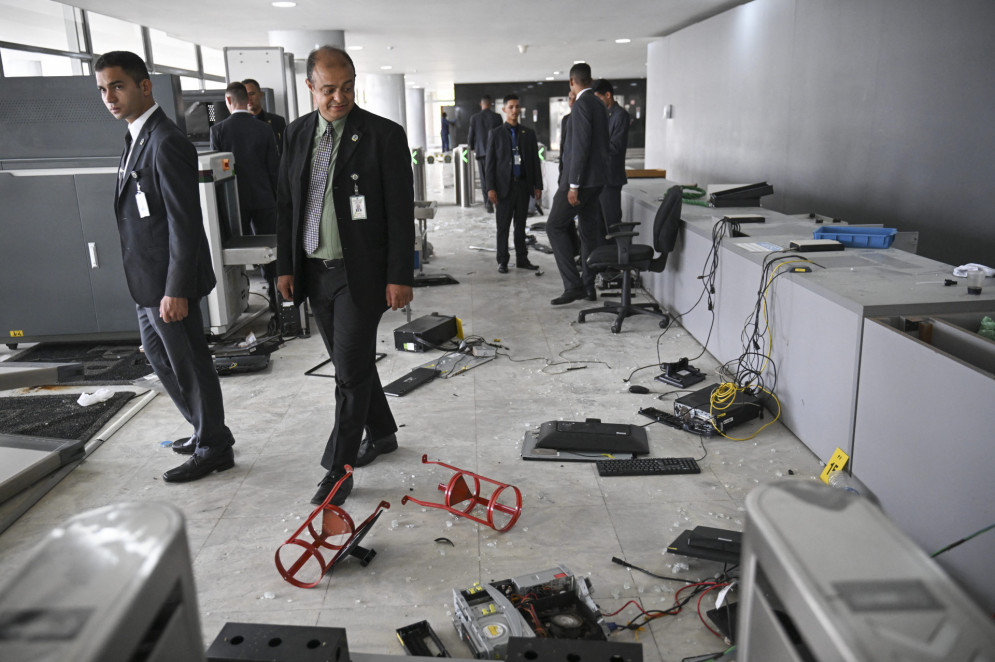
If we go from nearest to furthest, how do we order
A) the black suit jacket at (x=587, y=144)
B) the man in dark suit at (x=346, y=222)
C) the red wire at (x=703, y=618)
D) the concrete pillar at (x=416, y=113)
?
1. the red wire at (x=703, y=618)
2. the man in dark suit at (x=346, y=222)
3. the black suit jacket at (x=587, y=144)
4. the concrete pillar at (x=416, y=113)

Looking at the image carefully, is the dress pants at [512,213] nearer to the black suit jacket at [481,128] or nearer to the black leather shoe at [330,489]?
the black suit jacket at [481,128]

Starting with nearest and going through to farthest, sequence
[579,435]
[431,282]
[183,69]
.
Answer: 1. [579,435]
2. [431,282]
3. [183,69]

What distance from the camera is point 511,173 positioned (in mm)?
6746

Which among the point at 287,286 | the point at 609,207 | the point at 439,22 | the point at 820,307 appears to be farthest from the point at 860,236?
the point at 439,22

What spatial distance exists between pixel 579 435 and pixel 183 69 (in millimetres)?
9565

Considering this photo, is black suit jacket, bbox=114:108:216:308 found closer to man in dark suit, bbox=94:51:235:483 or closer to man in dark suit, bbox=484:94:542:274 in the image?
man in dark suit, bbox=94:51:235:483

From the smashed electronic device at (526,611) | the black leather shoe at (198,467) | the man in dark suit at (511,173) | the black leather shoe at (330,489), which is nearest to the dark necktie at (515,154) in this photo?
the man in dark suit at (511,173)

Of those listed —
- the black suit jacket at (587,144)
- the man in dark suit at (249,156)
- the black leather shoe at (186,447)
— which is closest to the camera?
the black leather shoe at (186,447)

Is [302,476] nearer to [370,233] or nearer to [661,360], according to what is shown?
[370,233]

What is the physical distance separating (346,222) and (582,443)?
4.49 ft

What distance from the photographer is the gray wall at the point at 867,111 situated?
13.1 feet

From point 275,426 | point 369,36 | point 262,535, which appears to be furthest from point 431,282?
point 369,36

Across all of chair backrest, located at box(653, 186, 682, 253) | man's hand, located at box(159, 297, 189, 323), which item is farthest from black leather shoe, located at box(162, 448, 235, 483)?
chair backrest, located at box(653, 186, 682, 253)

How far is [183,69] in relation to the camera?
34.1 feet
